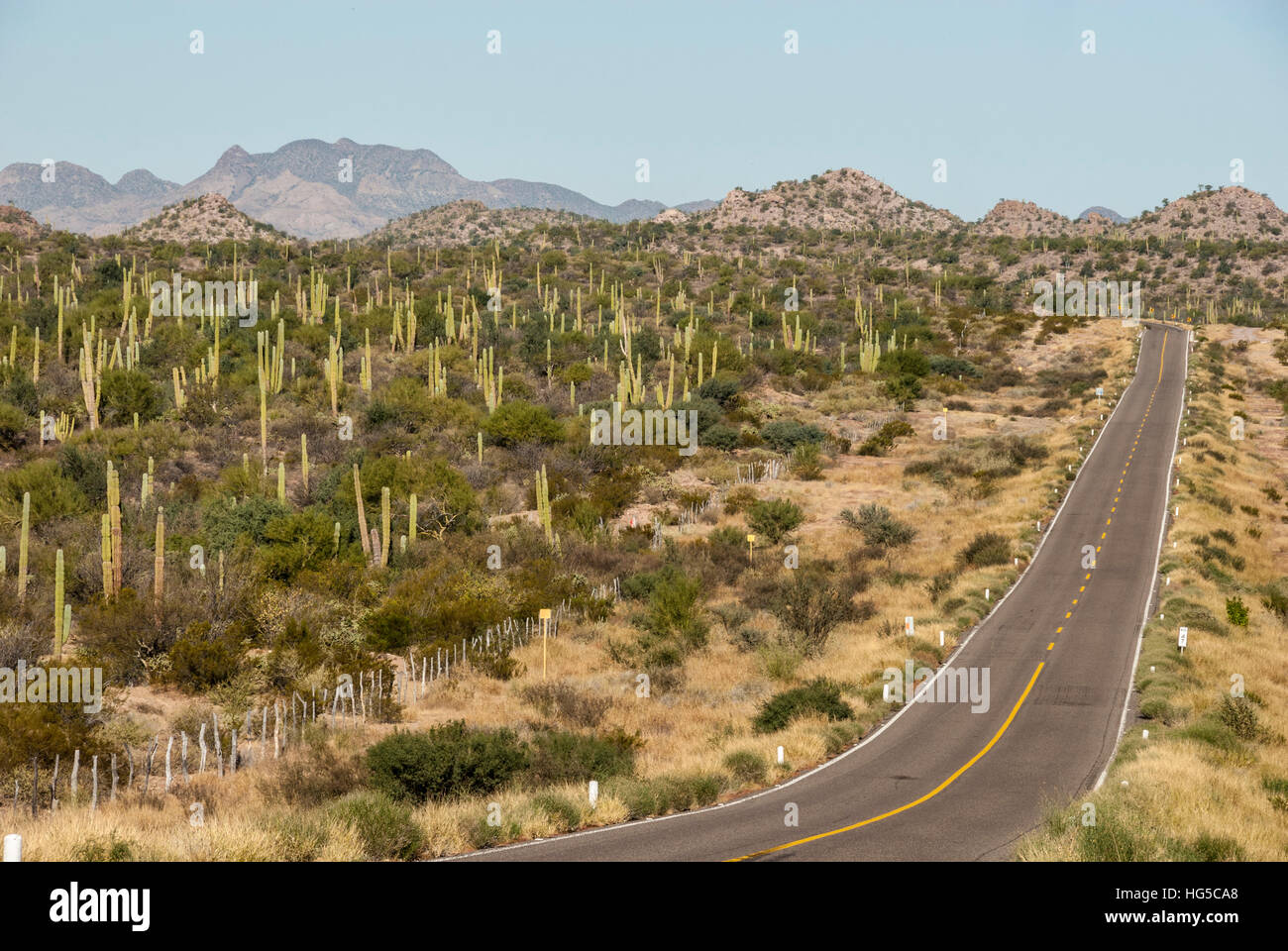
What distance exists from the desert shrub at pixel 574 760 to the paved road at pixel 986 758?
7.03ft

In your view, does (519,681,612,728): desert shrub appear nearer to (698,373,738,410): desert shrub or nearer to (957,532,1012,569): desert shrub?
(957,532,1012,569): desert shrub

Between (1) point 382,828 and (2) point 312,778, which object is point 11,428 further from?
(1) point 382,828

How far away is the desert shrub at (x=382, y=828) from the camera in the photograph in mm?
12030

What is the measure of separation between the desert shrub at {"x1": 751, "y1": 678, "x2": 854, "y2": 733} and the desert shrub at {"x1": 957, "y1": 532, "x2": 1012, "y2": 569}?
14.4m

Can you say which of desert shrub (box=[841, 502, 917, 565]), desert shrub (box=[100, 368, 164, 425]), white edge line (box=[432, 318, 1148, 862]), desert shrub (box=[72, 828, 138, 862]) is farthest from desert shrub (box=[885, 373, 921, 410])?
desert shrub (box=[72, 828, 138, 862])

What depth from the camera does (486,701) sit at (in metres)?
21.3

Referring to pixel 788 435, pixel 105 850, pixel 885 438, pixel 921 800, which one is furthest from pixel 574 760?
pixel 885 438

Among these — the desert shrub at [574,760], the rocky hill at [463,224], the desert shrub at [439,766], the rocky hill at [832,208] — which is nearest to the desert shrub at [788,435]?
the desert shrub at [574,760]

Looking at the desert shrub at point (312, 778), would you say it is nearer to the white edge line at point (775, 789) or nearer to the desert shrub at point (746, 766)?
the white edge line at point (775, 789)

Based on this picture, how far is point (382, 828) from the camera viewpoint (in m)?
12.2

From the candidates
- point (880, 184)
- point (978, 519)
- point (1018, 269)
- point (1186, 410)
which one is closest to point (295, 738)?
point (978, 519)

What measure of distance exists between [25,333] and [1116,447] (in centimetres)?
5576

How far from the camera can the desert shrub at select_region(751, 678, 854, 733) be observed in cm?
1975

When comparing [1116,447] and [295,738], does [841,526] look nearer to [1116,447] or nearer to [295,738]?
[1116,447]
